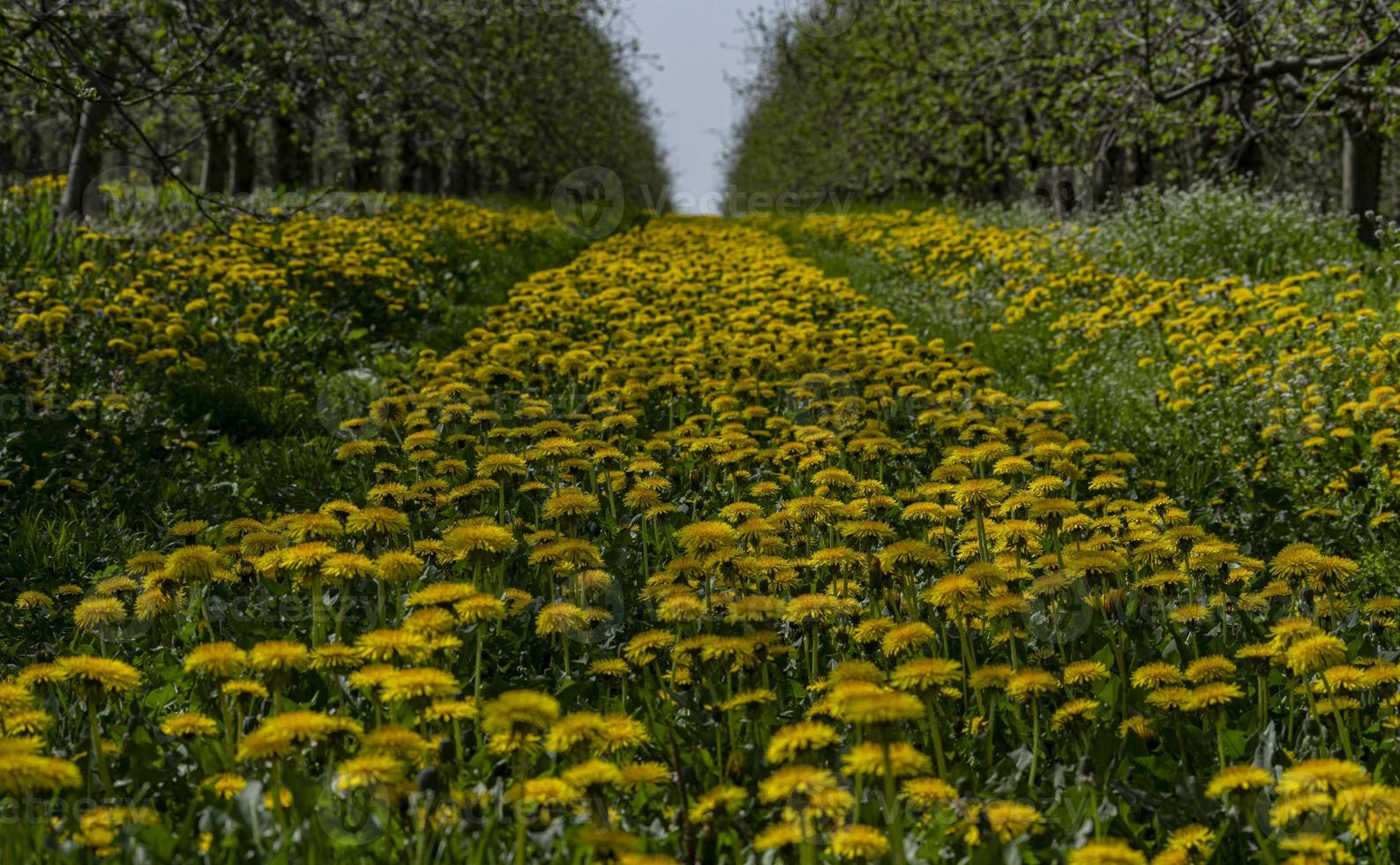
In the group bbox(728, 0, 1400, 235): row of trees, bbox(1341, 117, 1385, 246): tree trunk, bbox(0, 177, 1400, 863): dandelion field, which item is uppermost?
bbox(728, 0, 1400, 235): row of trees

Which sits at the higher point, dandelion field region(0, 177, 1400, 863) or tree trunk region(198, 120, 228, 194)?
tree trunk region(198, 120, 228, 194)

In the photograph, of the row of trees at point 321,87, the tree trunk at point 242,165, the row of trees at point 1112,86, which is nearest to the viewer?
the row of trees at point 321,87

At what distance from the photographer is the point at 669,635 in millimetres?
2850

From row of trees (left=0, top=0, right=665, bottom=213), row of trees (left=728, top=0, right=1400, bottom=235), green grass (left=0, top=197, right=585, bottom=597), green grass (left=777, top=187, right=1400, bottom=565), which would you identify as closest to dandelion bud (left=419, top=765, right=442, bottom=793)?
green grass (left=0, top=197, right=585, bottom=597)

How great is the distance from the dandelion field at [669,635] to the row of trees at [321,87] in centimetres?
163

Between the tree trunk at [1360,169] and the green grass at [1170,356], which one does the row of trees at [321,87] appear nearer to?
the green grass at [1170,356]

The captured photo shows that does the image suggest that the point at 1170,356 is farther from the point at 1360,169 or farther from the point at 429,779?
the point at 429,779

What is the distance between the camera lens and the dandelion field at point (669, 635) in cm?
215

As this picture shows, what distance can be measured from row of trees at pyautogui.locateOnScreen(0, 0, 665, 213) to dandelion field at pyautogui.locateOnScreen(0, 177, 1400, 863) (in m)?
1.63

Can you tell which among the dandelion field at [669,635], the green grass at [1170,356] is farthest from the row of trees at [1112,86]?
the dandelion field at [669,635]

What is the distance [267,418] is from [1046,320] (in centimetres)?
613

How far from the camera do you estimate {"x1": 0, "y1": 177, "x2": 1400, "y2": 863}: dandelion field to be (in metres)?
2.15

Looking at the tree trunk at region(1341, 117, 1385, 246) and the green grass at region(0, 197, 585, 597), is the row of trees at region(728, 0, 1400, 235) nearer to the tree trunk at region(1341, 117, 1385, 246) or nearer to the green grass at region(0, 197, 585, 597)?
the tree trunk at region(1341, 117, 1385, 246)

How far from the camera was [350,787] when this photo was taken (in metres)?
2.12
